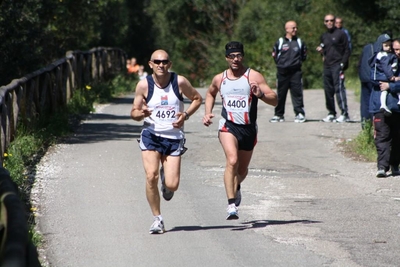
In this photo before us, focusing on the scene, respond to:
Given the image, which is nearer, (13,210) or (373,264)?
(13,210)

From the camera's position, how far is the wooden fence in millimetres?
13938

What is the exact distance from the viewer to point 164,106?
9.68 m

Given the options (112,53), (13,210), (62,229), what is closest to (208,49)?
(112,53)

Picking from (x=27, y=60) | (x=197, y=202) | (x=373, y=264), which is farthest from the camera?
(x=27, y=60)

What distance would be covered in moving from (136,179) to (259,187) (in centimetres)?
163

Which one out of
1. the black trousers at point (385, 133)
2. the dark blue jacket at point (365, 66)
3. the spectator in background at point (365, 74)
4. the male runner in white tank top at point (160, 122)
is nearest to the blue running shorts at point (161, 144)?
the male runner in white tank top at point (160, 122)

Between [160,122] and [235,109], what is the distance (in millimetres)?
860

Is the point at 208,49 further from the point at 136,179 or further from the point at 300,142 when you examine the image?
the point at 136,179

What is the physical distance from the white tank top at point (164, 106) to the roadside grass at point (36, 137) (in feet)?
5.09

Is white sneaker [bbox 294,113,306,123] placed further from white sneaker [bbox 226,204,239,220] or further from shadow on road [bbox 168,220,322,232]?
white sneaker [bbox 226,204,239,220]

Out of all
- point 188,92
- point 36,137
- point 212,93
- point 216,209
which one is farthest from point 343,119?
point 188,92

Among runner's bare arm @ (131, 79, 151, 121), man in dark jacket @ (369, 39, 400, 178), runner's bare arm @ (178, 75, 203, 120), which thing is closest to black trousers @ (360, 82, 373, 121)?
man in dark jacket @ (369, 39, 400, 178)

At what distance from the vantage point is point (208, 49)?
52.0 metres

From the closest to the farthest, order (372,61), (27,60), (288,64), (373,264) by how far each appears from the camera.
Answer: (373,264), (372,61), (27,60), (288,64)
